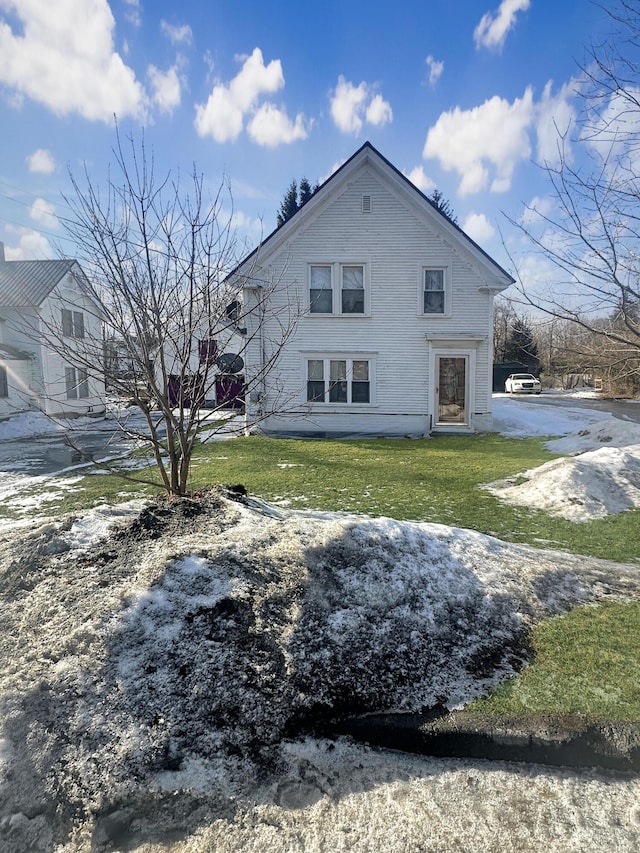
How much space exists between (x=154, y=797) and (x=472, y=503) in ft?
18.7

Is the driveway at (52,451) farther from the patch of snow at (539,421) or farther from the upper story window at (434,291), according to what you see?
the patch of snow at (539,421)

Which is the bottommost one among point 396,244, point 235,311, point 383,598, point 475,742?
point 475,742

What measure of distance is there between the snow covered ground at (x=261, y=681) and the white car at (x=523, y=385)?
Answer: 3188 cm

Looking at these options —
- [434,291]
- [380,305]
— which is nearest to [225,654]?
[380,305]

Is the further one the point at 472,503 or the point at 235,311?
the point at 472,503

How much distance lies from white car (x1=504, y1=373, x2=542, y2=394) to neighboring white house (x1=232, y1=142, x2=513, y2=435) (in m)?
21.1

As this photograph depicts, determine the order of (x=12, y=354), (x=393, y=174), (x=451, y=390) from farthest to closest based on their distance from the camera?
(x=12, y=354) < (x=451, y=390) < (x=393, y=174)

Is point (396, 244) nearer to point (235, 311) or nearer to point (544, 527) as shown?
point (235, 311)

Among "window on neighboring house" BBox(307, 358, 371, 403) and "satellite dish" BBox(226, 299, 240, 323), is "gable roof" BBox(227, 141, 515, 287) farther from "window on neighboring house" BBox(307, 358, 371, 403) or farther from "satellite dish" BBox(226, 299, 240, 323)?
"satellite dish" BBox(226, 299, 240, 323)

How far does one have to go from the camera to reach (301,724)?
2504mm

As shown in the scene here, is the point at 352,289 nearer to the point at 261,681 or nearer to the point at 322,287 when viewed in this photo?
the point at 322,287

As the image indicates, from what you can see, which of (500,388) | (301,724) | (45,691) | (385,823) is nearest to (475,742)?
(385,823)

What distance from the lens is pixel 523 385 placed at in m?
33.6

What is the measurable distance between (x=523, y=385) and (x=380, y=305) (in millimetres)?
23066
